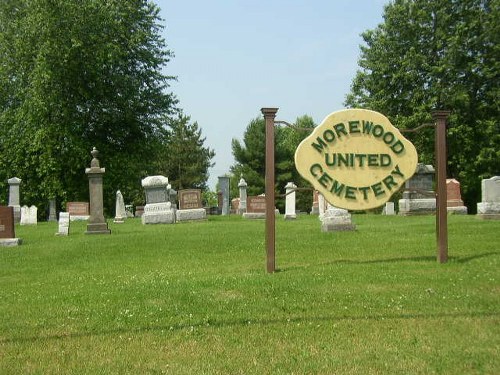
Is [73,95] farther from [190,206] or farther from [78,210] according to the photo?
[190,206]

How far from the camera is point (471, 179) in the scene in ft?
113

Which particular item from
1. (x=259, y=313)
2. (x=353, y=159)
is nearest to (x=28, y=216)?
(x=353, y=159)

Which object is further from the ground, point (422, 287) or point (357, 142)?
point (357, 142)

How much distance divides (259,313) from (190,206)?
804 inches

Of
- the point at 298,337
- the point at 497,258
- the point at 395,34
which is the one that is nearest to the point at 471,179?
the point at 395,34

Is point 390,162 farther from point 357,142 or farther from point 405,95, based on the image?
point 405,95

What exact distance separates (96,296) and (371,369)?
4.41 meters

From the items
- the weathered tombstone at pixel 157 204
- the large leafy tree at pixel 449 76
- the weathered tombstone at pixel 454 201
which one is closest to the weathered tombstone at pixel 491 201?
the weathered tombstone at pixel 454 201

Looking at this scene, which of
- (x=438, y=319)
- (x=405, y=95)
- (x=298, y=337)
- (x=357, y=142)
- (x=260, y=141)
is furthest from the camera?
(x=260, y=141)

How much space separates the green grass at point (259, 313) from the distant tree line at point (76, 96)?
23.6m

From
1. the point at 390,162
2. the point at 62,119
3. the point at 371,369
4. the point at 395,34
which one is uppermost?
the point at 395,34

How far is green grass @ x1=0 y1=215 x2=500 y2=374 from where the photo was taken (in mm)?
5039

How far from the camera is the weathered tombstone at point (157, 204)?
993 inches

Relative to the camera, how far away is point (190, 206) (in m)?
26.9
